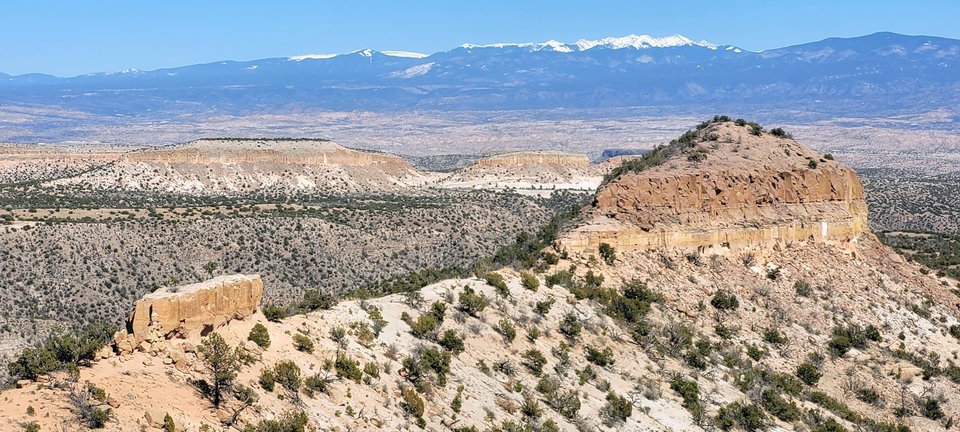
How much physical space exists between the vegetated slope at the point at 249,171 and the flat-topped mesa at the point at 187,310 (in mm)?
71102

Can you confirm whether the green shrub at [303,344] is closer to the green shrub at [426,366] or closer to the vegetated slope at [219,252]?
the green shrub at [426,366]

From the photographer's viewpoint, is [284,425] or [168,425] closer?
[168,425]

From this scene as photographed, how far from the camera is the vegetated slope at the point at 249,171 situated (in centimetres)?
9050

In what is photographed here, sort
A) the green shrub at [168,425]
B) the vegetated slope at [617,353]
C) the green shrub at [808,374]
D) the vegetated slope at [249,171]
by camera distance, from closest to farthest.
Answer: the green shrub at [168,425] → the vegetated slope at [617,353] → the green shrub at [808,374] → the vegetated slope at [249,171]

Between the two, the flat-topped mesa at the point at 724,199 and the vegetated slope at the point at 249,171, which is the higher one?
the flat-topped mesa at the point at 724,199

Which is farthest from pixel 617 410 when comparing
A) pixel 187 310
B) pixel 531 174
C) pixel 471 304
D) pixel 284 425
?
pixel 531 174

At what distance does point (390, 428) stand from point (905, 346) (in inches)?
713

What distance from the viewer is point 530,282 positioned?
26078mm

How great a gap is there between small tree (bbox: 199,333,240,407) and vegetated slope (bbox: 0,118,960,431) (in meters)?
0.24

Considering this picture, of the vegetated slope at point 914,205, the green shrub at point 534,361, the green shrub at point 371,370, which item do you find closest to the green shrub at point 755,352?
the green shrub at point 534,361

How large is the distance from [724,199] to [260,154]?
78780 mm

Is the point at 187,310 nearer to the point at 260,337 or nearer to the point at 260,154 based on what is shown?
the point at 260,337

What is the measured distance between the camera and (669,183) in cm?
2980

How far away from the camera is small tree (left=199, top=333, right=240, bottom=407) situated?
50.9 feet
